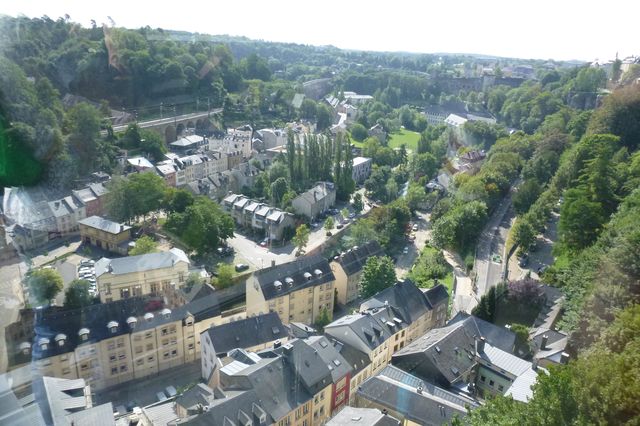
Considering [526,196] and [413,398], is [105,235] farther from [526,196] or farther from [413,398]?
[526,196]

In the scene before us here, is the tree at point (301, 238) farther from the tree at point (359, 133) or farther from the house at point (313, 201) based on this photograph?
the tree at point (359, 133)

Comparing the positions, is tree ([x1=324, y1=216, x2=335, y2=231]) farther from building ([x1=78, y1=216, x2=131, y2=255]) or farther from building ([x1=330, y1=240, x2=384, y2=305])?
building ([x1=78, y1=216, x2=131, y2=255])

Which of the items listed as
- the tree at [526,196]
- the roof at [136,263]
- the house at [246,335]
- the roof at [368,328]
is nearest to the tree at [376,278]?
the roof at [368,328]

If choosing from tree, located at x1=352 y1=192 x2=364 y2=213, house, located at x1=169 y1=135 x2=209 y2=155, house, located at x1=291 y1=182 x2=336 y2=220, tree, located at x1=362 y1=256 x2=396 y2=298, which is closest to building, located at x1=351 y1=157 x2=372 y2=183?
tree, located at x1=352 y1=192 x2=364 y2=213

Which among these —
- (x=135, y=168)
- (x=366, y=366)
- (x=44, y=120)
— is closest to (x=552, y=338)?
(x=366, y=366)

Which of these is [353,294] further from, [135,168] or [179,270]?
[135,168]

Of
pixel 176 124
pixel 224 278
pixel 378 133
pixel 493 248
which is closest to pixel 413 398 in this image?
pixel 224 278
